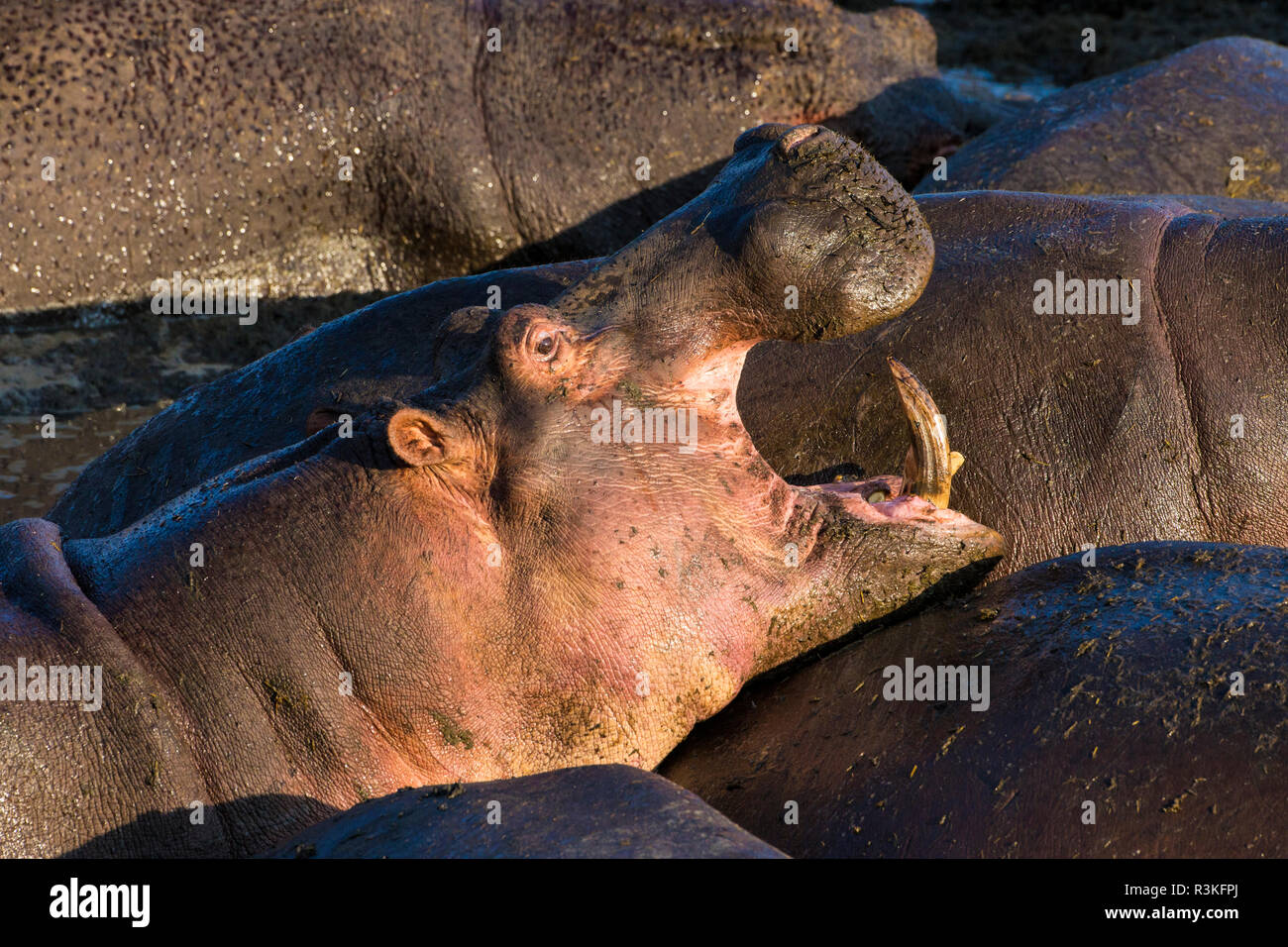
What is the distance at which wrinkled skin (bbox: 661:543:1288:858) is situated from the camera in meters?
2.67

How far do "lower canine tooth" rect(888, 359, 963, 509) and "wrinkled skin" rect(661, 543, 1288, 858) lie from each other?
0.25 metres

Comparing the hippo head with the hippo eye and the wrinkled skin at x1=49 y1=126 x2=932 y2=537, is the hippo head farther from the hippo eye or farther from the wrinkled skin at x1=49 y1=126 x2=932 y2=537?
the wrinkled skin at x1=49 y1=126 x2=932 y2=537

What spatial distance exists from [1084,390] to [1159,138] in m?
2.02

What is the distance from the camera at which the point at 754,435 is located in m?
3.95

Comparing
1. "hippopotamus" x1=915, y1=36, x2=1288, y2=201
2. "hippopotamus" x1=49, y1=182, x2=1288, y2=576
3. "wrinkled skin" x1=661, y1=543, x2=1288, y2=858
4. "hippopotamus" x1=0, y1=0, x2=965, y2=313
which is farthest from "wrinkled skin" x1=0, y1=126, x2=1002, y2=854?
"hippopotamus" x1=0, y1=0, x2=965, y2=313

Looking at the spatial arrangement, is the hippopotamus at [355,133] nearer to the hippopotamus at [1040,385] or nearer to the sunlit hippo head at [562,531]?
the hippopotamus at [1040,385]

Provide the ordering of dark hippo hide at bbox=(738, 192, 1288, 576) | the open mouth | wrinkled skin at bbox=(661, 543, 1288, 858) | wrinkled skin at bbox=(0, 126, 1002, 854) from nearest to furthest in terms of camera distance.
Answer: wrinkled skin at bbox=(661, 543, 1288, 858) < wrinkled skin at bbox=(0, 126, 1002, 854) < the open mouth < dark hippo hide at bbox=(738, 192, 1288, 576)

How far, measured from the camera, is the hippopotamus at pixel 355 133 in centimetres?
646

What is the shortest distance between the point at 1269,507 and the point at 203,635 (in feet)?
8.07

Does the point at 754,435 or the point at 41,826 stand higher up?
the point at 754,435

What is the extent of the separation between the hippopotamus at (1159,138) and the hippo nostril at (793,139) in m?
2.34
